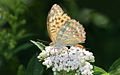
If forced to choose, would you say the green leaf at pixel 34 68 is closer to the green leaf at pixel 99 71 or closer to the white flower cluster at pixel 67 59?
the white flower cluster at pixel 67 59

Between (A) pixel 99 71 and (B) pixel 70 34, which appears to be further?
(B) pixel 70 34

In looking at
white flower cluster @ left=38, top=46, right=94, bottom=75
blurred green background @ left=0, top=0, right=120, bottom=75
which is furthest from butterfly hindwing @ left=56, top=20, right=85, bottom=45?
blurred green background @ left=0, top=0, right=120, bottom=75

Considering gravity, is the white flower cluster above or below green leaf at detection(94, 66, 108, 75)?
above

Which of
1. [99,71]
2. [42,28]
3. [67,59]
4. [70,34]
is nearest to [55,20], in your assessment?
[70,34]

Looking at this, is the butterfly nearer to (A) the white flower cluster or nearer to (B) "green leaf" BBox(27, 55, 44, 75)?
(A) the white flower cluster

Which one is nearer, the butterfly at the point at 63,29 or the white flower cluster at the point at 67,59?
the white flower cluster at the point at 67,59

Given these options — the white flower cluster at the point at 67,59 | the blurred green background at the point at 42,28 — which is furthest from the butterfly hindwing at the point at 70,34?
the blurred green background at the point at 42,28

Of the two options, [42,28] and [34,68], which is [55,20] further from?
[42,28]
